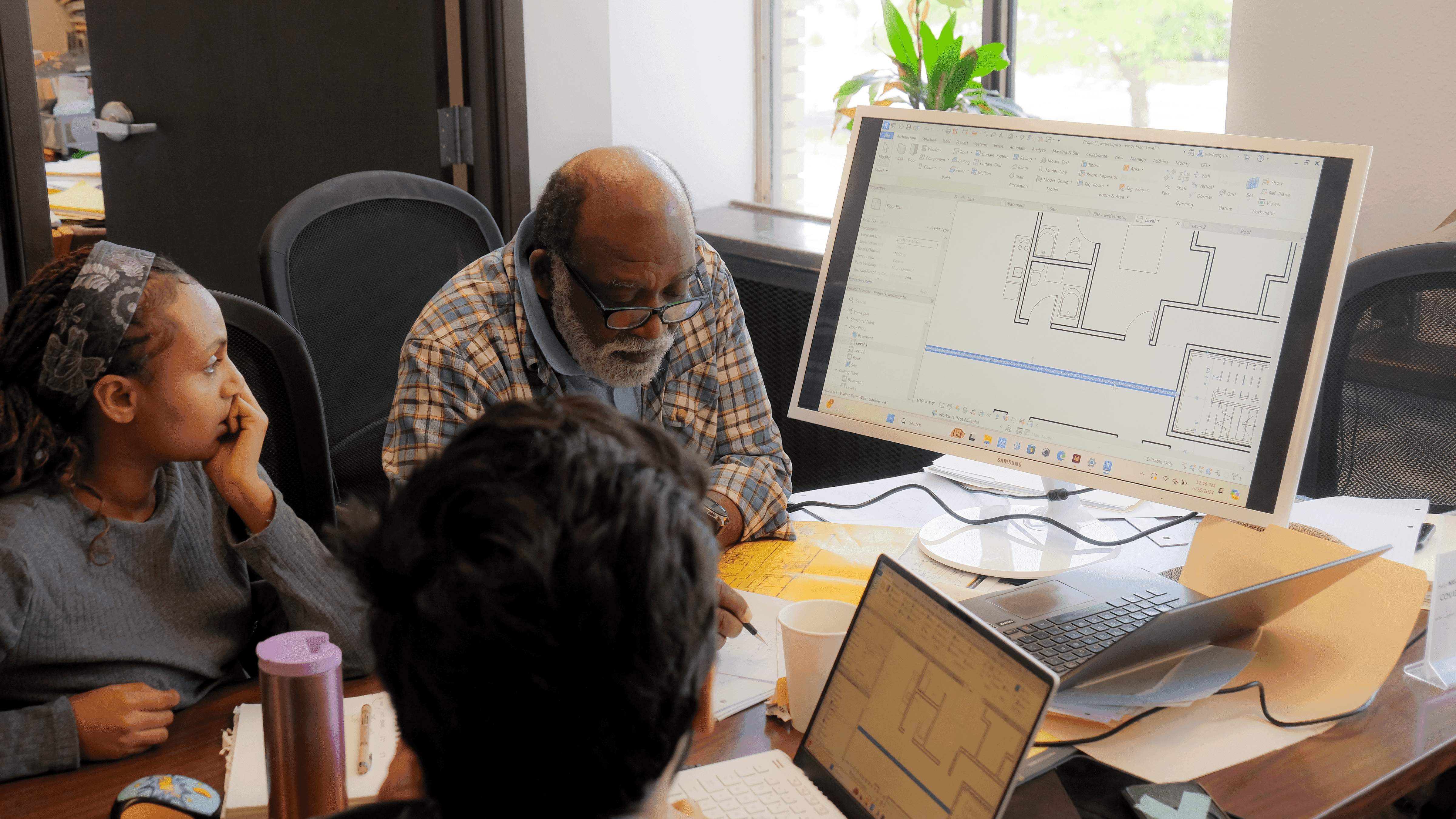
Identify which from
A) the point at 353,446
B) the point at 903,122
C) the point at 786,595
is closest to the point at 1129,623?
the point at 786,595

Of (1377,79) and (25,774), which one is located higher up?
(1377,79)

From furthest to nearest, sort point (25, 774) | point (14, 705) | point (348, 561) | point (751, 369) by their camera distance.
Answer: point (751, 369)
point (14, 705)
point (25, 774)
point (348, 561)

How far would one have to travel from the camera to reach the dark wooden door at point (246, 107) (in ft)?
8.20

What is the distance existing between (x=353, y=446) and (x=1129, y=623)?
4.34 ft

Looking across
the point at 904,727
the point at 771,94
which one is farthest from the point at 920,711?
the point at 771,94

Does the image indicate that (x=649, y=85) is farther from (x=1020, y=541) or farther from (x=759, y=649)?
(x=759, y=649)

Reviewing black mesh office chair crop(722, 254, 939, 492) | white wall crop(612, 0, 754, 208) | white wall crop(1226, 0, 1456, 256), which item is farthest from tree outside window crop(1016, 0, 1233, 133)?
white wall crop(612, 0, 754, 208)

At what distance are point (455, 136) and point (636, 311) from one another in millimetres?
1309

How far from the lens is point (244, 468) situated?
3.77 feet

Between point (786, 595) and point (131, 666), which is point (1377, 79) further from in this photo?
point (131, 666)

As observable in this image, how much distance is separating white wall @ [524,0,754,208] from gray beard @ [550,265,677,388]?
3.78 ft

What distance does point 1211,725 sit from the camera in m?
0.97

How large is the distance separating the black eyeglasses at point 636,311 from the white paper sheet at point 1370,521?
75cm

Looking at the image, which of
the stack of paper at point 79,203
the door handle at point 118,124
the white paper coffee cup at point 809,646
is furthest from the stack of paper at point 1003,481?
the stack of paper at point 79,203
